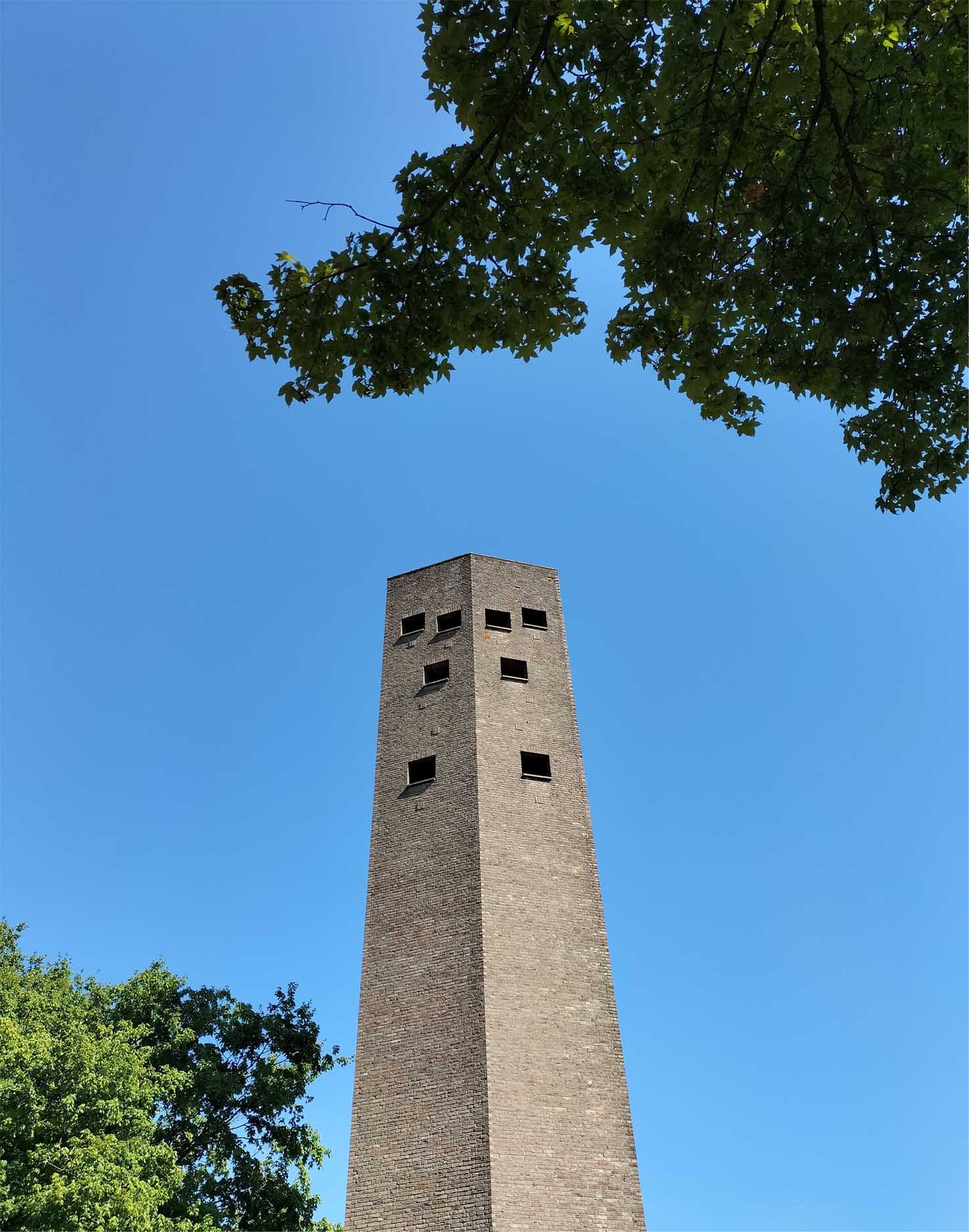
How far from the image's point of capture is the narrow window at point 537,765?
1952cm

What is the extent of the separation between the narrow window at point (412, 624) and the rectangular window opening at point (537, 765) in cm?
451

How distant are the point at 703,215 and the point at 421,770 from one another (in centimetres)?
1460

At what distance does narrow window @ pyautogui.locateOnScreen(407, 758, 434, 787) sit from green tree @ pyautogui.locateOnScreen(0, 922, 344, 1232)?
734 centimetres

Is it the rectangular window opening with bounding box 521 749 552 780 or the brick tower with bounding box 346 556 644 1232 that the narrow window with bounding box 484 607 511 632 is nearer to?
the brick tower with bounding box 346 556 644 1232

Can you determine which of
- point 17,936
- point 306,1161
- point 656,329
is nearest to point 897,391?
point 656,329

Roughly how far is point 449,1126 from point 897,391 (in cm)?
1300

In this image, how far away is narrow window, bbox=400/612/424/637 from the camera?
2252 cm

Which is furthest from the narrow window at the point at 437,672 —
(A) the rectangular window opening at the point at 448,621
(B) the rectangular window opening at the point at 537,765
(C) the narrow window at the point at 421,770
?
(B) the rectangular window opening at the point at 537,765

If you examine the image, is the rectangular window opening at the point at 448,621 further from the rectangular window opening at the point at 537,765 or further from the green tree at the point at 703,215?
the green tree at the point at 703,215

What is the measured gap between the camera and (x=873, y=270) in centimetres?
675

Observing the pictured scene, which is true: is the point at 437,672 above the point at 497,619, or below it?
below

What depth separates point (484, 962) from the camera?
16.1 meters

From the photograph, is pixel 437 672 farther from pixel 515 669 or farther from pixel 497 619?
pixel 497 619

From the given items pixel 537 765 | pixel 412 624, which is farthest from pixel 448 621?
pixel 537 765
